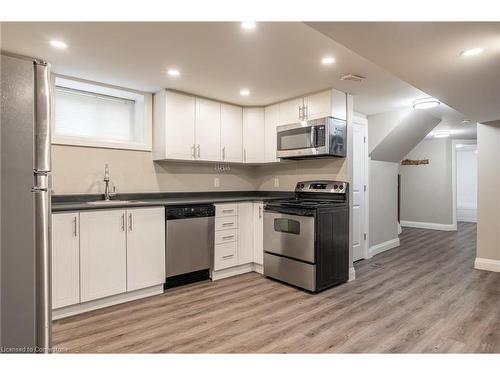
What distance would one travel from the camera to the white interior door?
411 centimetres

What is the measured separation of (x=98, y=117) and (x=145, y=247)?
1.59m

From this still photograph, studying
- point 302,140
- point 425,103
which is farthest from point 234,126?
point 425,103

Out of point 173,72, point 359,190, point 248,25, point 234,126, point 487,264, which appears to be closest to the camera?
point 248,25

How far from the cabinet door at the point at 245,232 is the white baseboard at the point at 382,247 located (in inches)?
78.7

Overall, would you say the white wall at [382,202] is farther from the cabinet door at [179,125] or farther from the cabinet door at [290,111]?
the cabinet door at [179,125]

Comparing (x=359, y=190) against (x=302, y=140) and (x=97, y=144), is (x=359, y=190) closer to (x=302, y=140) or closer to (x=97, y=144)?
(x=302, y=140)

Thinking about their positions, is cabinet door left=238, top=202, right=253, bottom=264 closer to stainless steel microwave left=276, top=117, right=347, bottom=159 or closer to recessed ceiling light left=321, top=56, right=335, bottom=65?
stainless steel microwave left=276, top=117, right=347, bottom=159

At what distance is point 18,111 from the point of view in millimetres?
1130

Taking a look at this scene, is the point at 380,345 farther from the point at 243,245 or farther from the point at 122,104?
the point at 122,104

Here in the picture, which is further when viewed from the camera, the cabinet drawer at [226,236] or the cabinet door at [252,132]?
the cabinet door at [252,132]

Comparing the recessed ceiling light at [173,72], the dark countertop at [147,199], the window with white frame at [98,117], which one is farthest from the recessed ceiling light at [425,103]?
the window with white frame at [98,117]

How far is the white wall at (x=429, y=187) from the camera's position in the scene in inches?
266

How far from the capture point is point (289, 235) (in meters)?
3.25
